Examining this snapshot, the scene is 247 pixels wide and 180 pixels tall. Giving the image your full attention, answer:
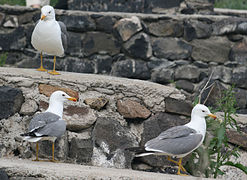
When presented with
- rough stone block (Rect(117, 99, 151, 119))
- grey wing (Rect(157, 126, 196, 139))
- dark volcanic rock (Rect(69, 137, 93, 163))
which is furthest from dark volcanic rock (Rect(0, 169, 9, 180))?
rough stone block (Rect(117, 99, 151, 119))

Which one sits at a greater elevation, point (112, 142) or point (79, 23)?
point (79, 23)

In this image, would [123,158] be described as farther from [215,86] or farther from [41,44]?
[215,86]

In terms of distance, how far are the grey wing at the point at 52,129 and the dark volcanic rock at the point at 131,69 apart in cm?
190

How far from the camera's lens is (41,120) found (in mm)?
3088

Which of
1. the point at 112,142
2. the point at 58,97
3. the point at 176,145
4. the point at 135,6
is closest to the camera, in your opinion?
the point at 176,145

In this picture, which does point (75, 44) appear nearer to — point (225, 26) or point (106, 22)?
point (106, 22)

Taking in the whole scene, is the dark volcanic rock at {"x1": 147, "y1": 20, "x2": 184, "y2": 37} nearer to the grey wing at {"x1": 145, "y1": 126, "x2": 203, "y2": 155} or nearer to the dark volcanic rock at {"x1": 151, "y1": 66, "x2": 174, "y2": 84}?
the dark volcanic rock at {"x1": 151, "y1": 66, "x2": 174, "y2": 84}

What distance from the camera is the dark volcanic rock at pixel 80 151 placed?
350cm

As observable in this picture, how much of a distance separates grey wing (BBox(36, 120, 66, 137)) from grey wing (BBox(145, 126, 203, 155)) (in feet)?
2.01

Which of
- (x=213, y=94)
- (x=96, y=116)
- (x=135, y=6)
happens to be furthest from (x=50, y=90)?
(x=135, y=6)

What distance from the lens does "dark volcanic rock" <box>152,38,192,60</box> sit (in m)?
5.00

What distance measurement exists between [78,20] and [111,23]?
37 centimetres

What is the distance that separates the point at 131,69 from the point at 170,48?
1.64ft

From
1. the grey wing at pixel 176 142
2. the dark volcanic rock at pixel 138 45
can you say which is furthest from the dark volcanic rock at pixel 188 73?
the grey wing at pixel 176 142
